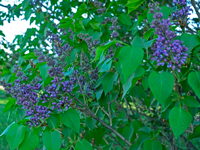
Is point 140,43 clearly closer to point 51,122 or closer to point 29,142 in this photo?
point 51,122

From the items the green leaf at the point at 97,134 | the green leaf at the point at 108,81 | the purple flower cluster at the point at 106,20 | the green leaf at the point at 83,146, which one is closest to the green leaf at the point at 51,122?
the green leaf at the point at 83,146

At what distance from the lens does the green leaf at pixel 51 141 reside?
1304 millimetres

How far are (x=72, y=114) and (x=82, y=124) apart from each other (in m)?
0.81

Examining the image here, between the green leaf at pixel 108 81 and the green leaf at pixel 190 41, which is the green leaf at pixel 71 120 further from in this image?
the green leaf at pixel 190 41

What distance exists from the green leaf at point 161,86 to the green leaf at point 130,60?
0.36 ft

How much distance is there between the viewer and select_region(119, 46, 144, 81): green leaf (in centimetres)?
97

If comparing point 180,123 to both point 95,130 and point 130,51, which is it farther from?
point 95,130

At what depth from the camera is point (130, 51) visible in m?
1.02

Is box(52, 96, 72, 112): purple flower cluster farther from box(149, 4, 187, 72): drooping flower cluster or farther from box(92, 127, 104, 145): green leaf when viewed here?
box(149, 4, 187, 72): drooping flower cluster

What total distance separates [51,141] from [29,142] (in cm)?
14

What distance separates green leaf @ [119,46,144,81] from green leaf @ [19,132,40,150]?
785 millimetres

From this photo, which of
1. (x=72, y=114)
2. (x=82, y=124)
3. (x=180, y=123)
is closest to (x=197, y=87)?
(x=180, y=123)


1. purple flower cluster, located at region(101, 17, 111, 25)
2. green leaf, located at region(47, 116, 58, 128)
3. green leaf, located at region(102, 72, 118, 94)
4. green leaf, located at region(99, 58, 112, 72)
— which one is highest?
purple flower cluster, located at region(101, 17, 111, 25)

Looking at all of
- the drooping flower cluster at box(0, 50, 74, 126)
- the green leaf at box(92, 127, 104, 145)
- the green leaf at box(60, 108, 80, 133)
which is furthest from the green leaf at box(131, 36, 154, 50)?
the green leaf at box(92, 127, 104, 145)
